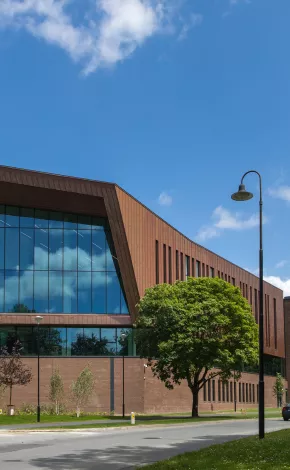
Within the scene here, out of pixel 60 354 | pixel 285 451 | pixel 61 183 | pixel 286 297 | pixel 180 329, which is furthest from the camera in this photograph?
pixel 286 297

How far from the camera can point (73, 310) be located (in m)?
57.4

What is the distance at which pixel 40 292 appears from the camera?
188 ft

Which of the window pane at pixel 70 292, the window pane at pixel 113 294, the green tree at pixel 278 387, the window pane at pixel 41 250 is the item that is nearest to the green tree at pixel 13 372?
the window pane at pixel 70 292

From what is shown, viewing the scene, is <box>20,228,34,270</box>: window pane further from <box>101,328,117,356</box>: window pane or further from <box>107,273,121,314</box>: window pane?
<box>101,328,117,356</box>: window pane

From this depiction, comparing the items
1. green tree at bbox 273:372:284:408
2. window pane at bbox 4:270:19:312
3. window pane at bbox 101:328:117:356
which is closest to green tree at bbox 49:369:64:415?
window pane at bbox 101:328:117:356

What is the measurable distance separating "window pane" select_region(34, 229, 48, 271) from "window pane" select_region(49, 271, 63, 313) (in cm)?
97

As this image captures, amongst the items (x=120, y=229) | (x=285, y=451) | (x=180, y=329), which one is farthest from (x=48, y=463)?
(x=120, y=229)

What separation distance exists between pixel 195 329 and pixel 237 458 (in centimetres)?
3086

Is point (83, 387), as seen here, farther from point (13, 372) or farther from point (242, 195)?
point (242, 195)

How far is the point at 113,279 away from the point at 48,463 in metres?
40.0

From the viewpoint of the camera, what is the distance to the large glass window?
56.9m

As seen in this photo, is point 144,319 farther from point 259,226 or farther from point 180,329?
point 259,226

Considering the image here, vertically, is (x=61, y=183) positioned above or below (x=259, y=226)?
above

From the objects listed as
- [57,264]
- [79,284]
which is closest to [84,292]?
[79,284]
